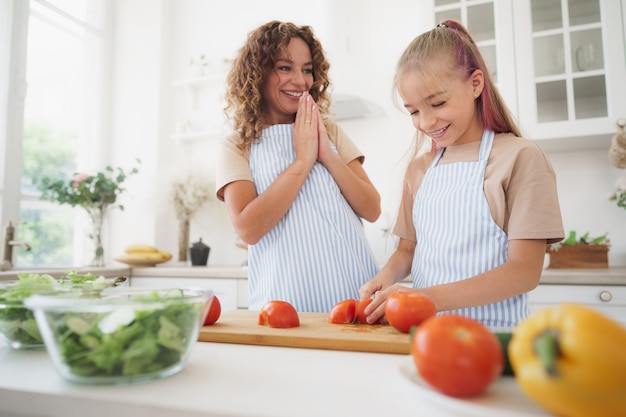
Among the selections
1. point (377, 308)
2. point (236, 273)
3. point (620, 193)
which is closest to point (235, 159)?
point (377, 308)

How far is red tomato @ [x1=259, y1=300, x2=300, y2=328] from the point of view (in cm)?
87

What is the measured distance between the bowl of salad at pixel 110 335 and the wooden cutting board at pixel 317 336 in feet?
0.85

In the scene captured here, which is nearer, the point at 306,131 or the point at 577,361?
the point at 577,361

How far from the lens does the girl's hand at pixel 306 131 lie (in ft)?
4.25

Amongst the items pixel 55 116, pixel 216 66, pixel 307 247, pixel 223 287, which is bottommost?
pixel 223 287

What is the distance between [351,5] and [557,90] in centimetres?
135

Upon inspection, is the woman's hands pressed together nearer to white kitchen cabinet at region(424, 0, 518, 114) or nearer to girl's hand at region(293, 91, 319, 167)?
girl's hand at region(293, 91, 319, 167)

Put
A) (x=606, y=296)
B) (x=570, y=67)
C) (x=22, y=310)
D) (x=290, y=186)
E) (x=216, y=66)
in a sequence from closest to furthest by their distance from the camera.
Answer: (x=22, y=310) < (x=290, y=186) < (x=606, y=296) < (x=570, y=67) < (x=216, y=66)

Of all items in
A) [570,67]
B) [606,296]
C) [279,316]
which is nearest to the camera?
[279,316]

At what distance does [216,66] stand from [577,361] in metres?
3.16

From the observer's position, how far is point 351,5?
2861 mm

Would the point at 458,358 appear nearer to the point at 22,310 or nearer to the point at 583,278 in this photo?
the point at 22,310

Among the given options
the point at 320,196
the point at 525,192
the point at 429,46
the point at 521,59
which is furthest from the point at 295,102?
the point at 521,59

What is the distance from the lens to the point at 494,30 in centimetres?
228
